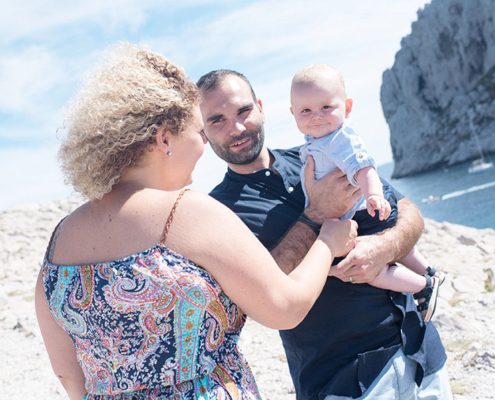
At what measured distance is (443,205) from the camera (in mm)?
74125

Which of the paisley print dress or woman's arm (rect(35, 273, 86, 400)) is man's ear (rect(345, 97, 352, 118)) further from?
woman's arm (rect(35, 273, 86, 400))

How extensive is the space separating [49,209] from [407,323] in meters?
21.0

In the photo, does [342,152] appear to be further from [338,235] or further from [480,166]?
[480,166]

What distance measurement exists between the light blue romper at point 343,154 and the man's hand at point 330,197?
49 mm

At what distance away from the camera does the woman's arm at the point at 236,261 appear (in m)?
2.04

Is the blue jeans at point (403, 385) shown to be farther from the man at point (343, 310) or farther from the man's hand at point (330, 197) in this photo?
the man's hand at point (330, 197)

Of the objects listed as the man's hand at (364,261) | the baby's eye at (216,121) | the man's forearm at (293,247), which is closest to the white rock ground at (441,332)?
the man's hand at (364,261)

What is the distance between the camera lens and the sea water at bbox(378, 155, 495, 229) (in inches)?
2263

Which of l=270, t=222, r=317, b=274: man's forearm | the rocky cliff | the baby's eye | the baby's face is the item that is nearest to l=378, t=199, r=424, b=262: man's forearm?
l=270, t=222, r=317, b=274: man's forearm

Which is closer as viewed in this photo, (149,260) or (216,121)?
(149,260)

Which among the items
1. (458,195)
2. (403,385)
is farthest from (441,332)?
(458,195)

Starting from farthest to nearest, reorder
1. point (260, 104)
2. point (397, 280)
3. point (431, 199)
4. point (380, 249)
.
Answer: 1. point (431, 199)
2. point (260, 104)
3. point (397, 280)
4. point (380, 249)

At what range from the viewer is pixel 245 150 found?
133 inches

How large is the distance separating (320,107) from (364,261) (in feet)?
3.16
